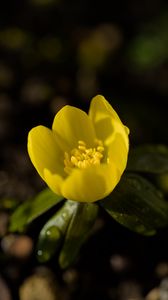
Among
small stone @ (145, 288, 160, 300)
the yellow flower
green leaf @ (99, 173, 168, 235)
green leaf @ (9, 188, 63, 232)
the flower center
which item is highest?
the yellow flower

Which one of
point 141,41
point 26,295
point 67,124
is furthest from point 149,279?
point 141,41

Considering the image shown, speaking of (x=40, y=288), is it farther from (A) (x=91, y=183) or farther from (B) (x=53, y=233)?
(A) (x=91, y=183)

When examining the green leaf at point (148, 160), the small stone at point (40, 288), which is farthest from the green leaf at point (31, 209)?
the green leaf at point (148, 160)

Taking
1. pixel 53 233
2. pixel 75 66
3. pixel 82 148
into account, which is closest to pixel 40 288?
pixel 53 233

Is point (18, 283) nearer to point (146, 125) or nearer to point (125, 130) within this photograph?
point (125, 130)

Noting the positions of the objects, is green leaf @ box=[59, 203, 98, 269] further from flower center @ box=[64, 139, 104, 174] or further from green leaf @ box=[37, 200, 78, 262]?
flower center @ box=[64, 139, 104, 174]

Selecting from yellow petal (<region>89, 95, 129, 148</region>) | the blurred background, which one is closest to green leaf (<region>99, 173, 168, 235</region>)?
yellow petal (<region>89, 95, 129, 148</region>)
